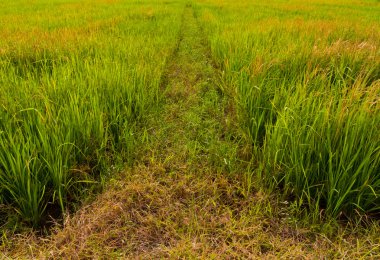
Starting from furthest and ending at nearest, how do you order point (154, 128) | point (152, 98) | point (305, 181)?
point (152, 98)
point (154, 128)
point (305, 181)

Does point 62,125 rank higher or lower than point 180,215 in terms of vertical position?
higher

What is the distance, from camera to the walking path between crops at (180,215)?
990 millimetres

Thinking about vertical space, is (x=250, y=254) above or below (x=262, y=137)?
below

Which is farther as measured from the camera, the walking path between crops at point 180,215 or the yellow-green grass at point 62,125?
the yellow-green grass at point 62,125

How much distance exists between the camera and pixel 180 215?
1142 millimetres

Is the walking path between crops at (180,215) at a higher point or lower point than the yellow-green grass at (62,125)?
lower

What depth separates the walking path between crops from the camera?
0.99 metres

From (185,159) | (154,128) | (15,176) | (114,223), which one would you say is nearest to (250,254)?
(114,223)

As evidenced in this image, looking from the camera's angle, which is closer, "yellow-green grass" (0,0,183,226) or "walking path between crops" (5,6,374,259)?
"walking path between crops" (5,6,374,259)

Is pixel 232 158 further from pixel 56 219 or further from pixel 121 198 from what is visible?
pixel 56 219

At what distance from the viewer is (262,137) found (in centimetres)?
160

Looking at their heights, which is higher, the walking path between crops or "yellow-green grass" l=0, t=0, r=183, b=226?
"yellow-green grass" l=0, t=0, r=183, b=226

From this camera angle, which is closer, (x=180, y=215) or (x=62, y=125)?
(x=180, y=215)

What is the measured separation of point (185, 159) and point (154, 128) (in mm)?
438
